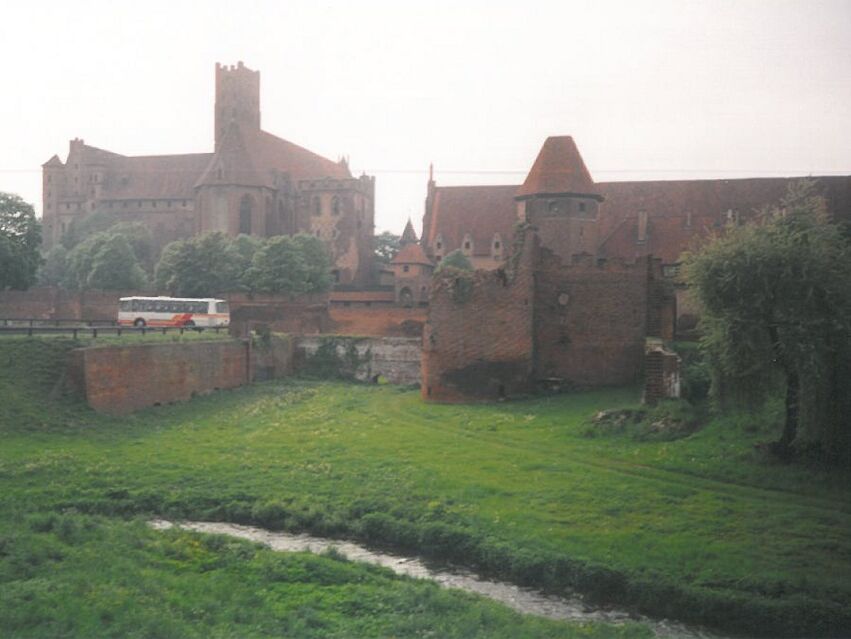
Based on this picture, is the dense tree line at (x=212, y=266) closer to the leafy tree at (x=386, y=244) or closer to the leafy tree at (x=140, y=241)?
the leafy tree at (x=140, y=241)

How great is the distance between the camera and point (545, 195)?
5078 centimetres

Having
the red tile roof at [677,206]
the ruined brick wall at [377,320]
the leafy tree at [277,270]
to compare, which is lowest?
the ruined brick wall at [377,320]

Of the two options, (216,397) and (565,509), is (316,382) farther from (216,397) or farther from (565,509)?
(565,509)

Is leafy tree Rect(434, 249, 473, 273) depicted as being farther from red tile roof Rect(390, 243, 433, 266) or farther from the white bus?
the white bus

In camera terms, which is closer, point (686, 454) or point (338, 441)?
point (686, 454)

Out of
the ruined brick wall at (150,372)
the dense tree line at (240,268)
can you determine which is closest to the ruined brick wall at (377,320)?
the dense tree line at (240,268)

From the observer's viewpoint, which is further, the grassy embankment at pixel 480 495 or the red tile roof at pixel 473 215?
the red tile roof at pixel 473 215

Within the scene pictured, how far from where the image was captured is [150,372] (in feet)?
109

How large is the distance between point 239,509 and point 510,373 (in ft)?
46.4

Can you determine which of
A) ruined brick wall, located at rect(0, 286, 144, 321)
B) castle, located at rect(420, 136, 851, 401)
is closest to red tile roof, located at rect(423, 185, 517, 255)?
ruined brick wall, located at rect(0, 286, 144, 321)

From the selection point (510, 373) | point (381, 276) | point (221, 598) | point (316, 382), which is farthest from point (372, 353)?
point (381, 276)

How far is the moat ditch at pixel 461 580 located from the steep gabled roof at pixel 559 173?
33686mm

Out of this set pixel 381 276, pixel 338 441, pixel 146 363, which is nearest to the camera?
pixel 338 441

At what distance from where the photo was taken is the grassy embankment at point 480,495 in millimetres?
16047
